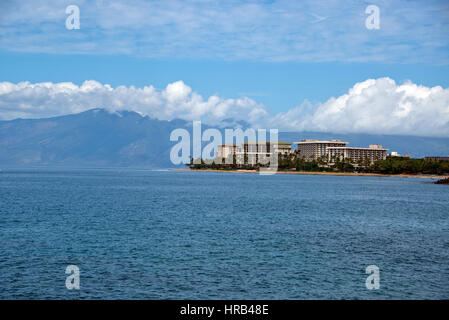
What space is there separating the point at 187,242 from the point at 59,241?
411 inches

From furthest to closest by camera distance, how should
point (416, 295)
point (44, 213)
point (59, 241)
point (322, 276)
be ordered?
point (44, 213) < point (59, 241) < point (322, 276) < point (416, 295)

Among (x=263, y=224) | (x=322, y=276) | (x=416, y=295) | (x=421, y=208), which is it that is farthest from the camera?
(x=421, y=208)

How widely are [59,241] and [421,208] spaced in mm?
56611

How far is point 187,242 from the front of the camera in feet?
133

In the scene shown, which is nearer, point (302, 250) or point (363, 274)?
point (363, 274)

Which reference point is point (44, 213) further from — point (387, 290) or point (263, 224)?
point (387, 290)

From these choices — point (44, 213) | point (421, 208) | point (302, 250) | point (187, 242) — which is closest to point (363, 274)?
point (302, 250)
